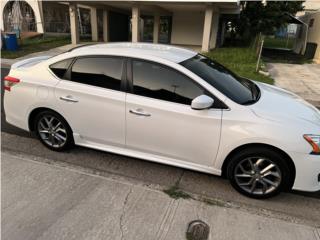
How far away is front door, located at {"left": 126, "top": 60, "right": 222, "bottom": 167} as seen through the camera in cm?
320

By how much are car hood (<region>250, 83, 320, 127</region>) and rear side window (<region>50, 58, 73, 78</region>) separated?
2480 mm

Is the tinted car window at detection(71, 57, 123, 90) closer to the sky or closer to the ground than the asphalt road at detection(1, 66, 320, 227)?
closer to the sky

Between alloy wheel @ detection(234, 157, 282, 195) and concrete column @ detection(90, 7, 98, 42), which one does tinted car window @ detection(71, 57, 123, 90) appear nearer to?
alloy wheel @ detection(234, 157, 282, 195)

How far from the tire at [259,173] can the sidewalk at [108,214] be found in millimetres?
341

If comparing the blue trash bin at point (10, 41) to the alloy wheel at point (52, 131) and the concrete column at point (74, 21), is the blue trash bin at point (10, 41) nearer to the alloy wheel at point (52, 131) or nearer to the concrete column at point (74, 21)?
the concrete column at point (74, 21)

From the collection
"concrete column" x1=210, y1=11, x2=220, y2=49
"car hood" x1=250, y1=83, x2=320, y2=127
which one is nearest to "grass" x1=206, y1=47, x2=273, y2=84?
"concrete column" x1=210, y1=11, x2=220, y2=49

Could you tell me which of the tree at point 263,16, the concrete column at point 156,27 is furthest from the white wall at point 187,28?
the tree at point 263,16

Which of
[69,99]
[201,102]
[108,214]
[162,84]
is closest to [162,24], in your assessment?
[69,99]

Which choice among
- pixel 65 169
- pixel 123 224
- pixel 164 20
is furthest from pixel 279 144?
pixel 164 20

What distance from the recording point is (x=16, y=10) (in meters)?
23.2

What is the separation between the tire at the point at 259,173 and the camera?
3047 mm

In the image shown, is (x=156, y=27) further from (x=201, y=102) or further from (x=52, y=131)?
(x=201, y=102)

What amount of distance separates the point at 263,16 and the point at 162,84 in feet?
69.8

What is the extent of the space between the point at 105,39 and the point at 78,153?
2012 centimetres
